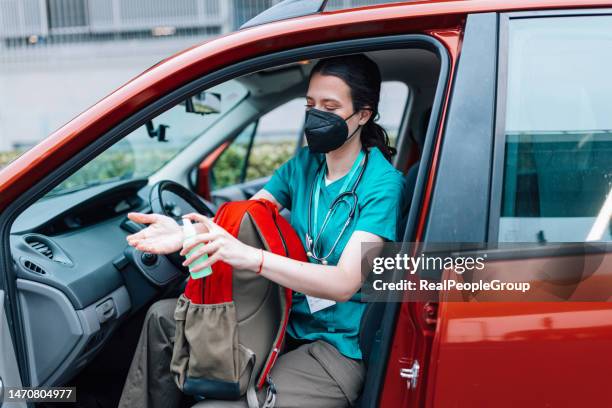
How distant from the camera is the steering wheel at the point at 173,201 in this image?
248cm

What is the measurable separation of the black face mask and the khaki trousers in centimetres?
59

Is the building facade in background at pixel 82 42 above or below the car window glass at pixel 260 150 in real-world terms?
above

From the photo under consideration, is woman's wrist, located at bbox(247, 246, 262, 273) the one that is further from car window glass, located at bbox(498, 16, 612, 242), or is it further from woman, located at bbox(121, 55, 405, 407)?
car window glass, located at bbox(498, 16, 612, 242)

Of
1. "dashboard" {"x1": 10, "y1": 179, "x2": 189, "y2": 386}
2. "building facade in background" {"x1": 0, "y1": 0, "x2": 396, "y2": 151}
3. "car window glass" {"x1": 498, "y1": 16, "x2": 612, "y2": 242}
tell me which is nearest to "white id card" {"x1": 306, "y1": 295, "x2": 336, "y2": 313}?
"car window glass" {"x1": 498, "y1": 16, "x2": 612, "y2": 242}

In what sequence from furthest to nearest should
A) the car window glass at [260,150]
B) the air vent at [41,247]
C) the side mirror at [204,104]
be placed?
the car window glass at [260,150], the side mirror at [204,104], the air vent at [41,247]

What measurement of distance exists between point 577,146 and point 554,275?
33 cm

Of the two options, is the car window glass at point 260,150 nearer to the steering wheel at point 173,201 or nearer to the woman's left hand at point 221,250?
the steering wheel at point 173,201

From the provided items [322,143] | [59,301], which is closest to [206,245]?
[322,143]

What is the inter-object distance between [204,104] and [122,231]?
62cm

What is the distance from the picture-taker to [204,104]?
2.46m

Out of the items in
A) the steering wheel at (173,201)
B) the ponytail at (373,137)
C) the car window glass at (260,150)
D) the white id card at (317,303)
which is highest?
the ponytail at (373,137)

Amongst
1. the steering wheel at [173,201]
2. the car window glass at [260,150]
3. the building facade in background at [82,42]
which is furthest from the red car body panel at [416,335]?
the building facade in background at [82,42]

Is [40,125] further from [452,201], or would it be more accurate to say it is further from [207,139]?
[452,201]

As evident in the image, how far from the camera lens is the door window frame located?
55.1 inches
